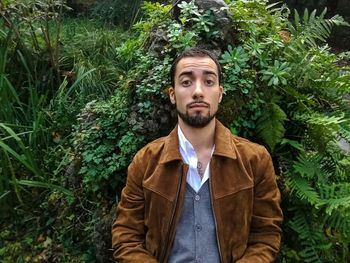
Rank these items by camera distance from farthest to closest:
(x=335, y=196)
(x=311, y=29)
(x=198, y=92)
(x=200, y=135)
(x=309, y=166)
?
(x=311, y=29), (x=309, y=166), (x=335, y=196), (x=200, y=135), (x=198, y=92)

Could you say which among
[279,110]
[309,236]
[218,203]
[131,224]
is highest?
[279,110]

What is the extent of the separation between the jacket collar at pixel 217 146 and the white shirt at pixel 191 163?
0.03 meters

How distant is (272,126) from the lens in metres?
3.23

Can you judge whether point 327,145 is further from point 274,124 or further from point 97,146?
point 97,146

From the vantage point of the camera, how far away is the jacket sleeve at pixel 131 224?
8.19 feet

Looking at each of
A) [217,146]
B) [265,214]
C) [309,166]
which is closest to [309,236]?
[309,166]

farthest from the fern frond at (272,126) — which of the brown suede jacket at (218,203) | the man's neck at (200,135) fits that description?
the man's neck at (200,135)

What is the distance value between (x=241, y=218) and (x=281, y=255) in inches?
38.8

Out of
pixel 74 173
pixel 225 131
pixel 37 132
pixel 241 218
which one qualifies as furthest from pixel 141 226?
pixel 37 132

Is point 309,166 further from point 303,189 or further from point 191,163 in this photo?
point 191,163

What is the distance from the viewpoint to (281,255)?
10.6 feet

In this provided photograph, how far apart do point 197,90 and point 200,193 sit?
1.87 ft


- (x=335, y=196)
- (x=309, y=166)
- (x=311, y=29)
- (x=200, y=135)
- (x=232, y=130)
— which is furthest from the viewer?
(x=311, y=29)

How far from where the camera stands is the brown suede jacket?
241 centimetres
